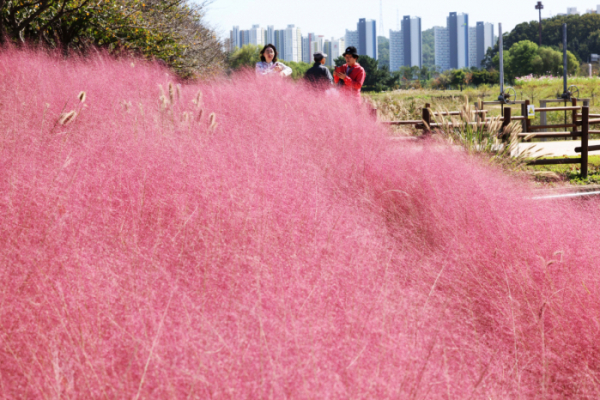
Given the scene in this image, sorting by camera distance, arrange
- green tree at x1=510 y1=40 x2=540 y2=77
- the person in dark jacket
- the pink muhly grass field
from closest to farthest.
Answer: the pink muhly grass field < the person in dark jacket < green tree at x1=510 y1=40 x2=540 y2=77

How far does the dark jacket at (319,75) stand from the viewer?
7.56 meters

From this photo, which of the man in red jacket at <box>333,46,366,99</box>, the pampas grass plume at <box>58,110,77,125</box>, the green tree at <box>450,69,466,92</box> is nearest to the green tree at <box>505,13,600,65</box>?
the green tree at <box>450,69,466,92</box>

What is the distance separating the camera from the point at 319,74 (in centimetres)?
766

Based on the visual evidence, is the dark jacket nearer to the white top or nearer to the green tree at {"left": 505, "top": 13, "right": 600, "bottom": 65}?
the white top

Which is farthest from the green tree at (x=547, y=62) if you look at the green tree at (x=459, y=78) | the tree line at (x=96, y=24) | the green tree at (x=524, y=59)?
the tree line at (x=96, y=24)

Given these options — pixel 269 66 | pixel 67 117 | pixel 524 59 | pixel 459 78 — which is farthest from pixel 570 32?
pixel 67 117

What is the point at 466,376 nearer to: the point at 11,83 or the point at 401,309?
the point at 401,309

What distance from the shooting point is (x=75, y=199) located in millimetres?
2652

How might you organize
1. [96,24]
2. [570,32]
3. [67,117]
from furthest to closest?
1. [570,32]
2. [96,24]
3. [67,117]

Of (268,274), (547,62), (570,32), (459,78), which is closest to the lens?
(268,274)

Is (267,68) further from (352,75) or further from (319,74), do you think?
(352,75)

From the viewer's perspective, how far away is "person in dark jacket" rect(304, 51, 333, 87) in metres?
7.54

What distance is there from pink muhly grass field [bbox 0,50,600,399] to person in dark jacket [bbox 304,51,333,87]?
3493mm

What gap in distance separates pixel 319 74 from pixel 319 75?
22 millimetres
